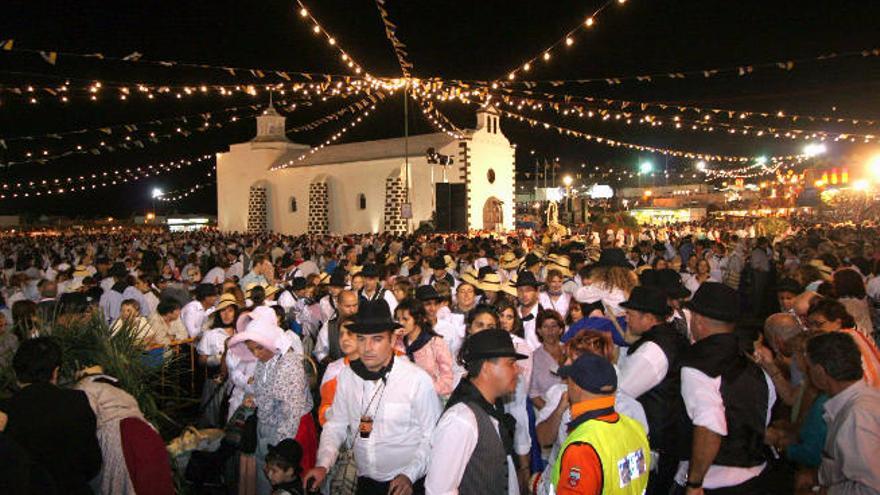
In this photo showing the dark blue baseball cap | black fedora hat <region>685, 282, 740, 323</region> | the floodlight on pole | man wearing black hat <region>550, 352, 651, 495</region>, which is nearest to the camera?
man wearing black hat <region>550, 352, 651, 495</region>

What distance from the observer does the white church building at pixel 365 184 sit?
3525 cm

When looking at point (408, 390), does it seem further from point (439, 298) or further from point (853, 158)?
point (853, 158)

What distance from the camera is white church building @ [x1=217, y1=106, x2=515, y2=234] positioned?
35250mm

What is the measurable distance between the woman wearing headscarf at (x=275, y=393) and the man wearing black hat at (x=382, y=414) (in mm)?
742

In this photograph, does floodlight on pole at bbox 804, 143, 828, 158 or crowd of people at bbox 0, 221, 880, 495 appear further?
floodlight on pole at bbox 804, 143, 828, 158

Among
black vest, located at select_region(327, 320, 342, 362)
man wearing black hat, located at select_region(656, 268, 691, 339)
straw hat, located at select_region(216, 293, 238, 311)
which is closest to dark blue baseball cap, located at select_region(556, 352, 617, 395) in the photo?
man wearing black hat, located at select_region(656, 268, 691, 339)

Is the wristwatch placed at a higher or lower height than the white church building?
lower

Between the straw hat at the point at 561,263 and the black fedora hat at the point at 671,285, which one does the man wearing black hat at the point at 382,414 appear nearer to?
the black fedora hat at the point at 671,285

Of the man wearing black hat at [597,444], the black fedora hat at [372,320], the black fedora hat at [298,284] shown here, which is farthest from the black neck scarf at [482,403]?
the black fedora hat at [298,284]

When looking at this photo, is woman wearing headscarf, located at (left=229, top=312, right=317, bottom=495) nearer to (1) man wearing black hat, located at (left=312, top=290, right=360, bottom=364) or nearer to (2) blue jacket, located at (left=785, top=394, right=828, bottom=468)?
(1) man wearing black hat, located at (left=312, top=290, right=360, bottom=364)

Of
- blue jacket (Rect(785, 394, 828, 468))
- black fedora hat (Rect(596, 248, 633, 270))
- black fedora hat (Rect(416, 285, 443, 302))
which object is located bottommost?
blue jacket (Rect(785, 394, 828, 468))

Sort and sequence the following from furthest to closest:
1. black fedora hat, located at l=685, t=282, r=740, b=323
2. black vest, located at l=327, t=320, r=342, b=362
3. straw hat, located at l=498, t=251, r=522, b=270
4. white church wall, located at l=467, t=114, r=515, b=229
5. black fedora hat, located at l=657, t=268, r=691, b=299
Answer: white church wall, located at l=467, t=114, r=515, b=229 < straw hat, located at l=498, t=251, r=522, b=270 < black vest, located at l=327, t=320, r=342, b=362 < black fedora hat, located at l=657, t=268, r=691, b=299 < black fedora hat, located at l=685, t=282, r=740, b=323

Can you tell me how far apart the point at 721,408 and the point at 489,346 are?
1.34 meters

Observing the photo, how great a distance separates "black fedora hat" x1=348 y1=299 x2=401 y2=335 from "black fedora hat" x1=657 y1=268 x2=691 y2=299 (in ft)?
10.9
